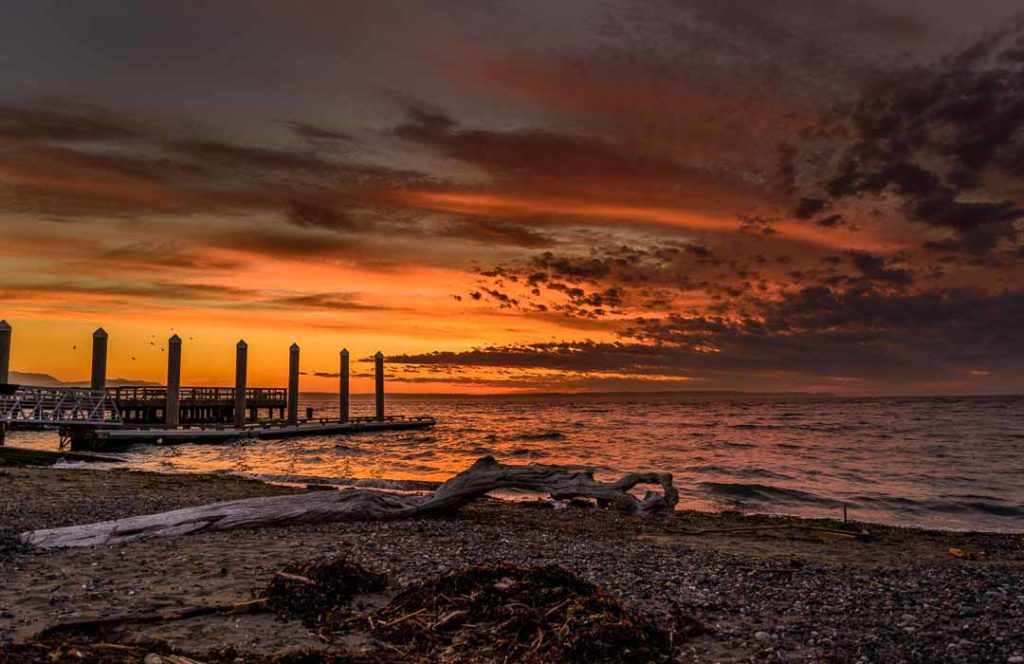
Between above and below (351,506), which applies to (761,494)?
below

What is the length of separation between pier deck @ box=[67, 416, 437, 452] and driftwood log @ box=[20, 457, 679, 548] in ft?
93.7

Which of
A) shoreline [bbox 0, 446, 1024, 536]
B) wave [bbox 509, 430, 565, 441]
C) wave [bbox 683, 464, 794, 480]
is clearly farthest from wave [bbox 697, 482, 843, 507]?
wave [bbox 509, 430, 565, 441]

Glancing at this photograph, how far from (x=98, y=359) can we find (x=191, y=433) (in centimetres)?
653

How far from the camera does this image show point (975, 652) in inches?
234

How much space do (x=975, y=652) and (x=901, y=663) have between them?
804mm

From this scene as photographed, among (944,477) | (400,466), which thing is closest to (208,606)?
(400,466)

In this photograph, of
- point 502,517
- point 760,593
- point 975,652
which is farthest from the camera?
point 502,517

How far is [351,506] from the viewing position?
12.5 m

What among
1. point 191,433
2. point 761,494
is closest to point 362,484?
point 761,494

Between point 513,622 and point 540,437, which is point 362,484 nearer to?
point 513,622

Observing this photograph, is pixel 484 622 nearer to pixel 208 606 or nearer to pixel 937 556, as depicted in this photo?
pixel 208 606

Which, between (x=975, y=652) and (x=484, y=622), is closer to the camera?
(x=975, y=652)

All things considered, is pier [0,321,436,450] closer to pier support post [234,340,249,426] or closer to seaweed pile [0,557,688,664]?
pier support post [234,340,249,426]

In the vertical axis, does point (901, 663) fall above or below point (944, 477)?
above
